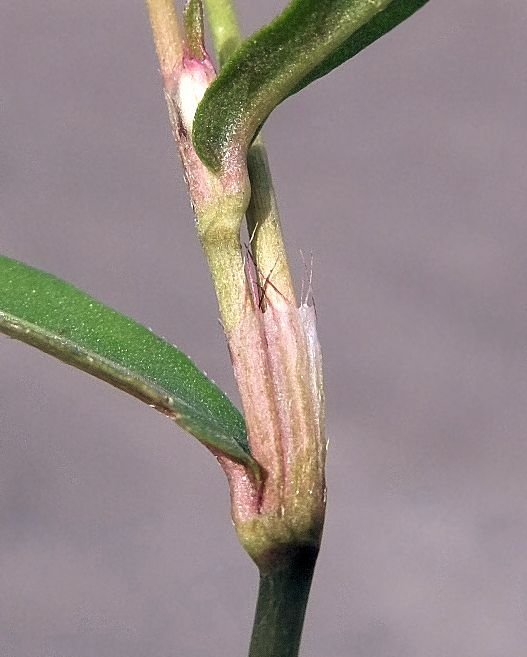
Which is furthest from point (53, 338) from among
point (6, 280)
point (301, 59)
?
point (301, 59)

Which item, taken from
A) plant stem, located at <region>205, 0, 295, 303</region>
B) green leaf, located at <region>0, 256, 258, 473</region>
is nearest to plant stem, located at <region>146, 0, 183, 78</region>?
plant stem, located at <region>205, 0, 295, 303</region>

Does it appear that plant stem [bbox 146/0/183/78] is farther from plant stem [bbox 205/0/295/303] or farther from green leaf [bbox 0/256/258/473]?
green leaf [bbox 0/256/258/473]

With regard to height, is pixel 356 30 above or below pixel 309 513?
above

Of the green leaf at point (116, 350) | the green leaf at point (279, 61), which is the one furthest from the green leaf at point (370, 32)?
the green leaf at point (116, 350)

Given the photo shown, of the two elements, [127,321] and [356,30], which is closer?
[356,30]

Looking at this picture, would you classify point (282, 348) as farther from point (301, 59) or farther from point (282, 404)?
point (301, 59)
